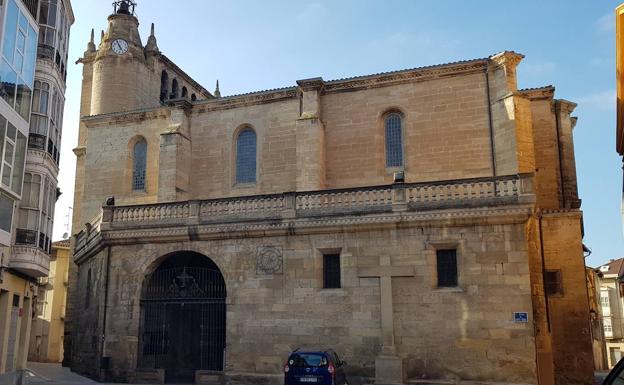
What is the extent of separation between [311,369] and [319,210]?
18.9ft

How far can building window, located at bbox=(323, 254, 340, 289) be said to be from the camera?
19.1m

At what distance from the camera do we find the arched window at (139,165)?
93.2 feet

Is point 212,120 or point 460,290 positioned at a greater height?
point 212,120

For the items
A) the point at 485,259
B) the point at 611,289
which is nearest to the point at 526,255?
the point at 485,259

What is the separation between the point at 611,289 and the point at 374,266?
51.2 m

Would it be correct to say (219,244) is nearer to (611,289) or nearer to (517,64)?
(517,64)

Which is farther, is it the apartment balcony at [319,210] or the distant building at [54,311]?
the distant building at [54,311]

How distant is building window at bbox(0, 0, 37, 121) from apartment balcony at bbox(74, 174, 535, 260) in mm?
4545

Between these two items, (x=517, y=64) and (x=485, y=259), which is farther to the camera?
(x=517, y=64)

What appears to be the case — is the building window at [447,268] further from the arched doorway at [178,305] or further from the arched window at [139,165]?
the arched window at [139,165]

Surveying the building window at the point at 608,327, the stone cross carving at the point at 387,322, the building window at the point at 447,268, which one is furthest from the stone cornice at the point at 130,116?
the building window at the point at 608,327

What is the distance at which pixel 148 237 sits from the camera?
813 inches

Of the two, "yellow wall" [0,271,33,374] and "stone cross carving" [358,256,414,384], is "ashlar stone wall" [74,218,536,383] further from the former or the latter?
"yellow wall" [0,271,33,374]

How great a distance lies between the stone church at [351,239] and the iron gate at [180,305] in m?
0.05
